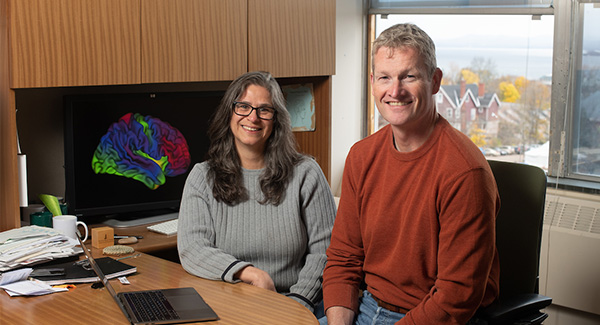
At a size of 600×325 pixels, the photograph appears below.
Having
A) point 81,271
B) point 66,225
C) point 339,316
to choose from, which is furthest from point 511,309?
point 66,225

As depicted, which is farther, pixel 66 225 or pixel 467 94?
pixel 467 94

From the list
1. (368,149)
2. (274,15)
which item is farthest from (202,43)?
(368,149)

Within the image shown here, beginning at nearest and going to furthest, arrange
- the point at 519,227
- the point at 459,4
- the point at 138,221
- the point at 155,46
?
the point at 519,227 → the point at 155,46 → the point at 138,221 → the point at 459,4

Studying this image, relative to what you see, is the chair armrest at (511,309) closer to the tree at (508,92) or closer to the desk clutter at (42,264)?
the desk clutter at (42,264)

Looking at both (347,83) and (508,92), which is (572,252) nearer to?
(508,92)

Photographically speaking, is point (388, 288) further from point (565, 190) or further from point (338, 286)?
point (565, 190)

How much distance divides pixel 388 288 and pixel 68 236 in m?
1.23

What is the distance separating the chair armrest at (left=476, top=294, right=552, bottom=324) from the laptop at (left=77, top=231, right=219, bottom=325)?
715mm

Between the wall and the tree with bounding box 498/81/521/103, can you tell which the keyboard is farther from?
the tree with bounding box 498/81/521/103

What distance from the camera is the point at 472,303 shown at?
5.20 feet

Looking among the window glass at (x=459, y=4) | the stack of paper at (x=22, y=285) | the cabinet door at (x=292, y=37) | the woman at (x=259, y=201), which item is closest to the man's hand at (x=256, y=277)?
the woman at (x=259, y=201)

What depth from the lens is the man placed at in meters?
1.57

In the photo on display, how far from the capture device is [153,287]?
185 centimetres

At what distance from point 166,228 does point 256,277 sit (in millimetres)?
793
